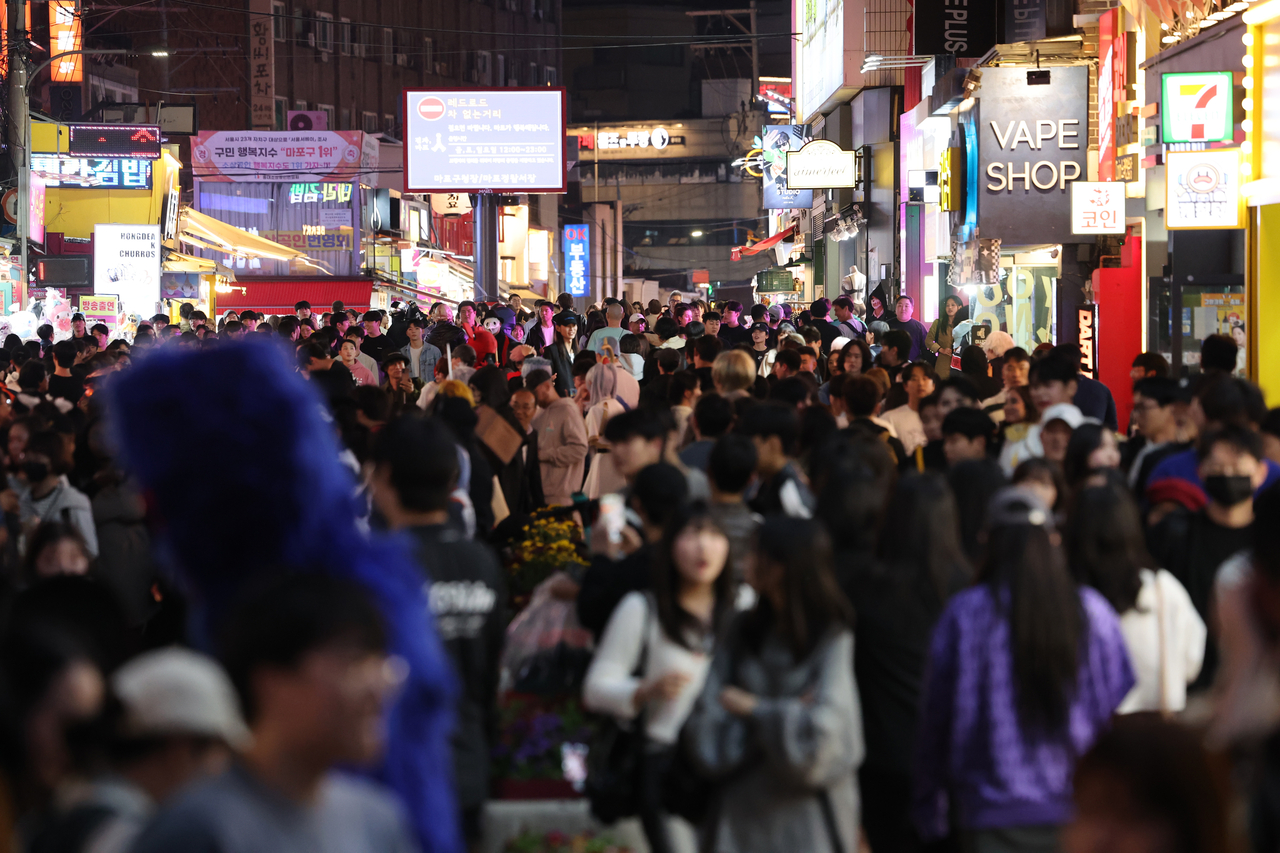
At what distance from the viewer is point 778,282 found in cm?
5016

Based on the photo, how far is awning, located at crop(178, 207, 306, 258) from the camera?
41312 mm

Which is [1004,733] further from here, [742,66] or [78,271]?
[742,66]

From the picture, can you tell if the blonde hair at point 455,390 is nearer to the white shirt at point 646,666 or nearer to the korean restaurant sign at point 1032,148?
the white shirt at point 646,666

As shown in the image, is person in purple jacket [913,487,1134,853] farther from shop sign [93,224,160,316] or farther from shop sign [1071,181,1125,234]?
shop sign [93,224,160,316]

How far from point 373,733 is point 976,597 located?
85.3 inches

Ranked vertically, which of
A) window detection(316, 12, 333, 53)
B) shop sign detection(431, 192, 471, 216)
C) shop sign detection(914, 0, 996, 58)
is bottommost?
shop sign detection(914, 0, 996, 58)

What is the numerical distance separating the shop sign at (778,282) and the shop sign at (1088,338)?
107 feet

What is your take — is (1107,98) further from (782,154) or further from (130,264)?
(782,154)

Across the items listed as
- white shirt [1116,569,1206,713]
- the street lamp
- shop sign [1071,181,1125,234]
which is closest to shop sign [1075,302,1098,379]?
shop sign [1071,181,1125,234]

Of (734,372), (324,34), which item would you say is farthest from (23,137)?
(324,34)

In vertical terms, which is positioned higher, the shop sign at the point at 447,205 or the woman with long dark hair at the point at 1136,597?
the shop sign at the point at 447,205

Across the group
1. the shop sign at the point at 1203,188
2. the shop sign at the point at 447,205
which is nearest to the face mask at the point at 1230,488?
the shop sign at the point at 1203,188

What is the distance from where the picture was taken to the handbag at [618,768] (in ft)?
14.7

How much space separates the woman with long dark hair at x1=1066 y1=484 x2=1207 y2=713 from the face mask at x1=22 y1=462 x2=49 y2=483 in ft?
15.2
